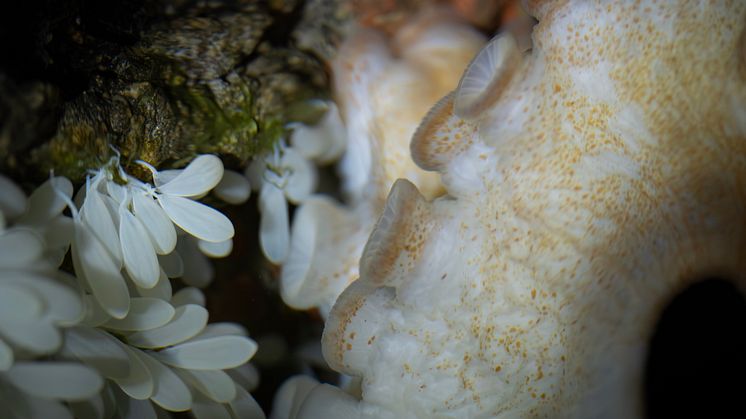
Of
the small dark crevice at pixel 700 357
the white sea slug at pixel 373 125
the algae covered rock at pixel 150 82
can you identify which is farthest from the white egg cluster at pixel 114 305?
the small dark crevice at pixel 700 357

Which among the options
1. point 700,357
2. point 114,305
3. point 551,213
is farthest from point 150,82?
point 700,357

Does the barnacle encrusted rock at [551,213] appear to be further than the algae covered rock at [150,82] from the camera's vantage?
Yes

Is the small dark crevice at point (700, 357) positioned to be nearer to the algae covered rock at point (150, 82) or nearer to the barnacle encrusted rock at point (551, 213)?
the barnacle encrusted rock at point (551, 213)

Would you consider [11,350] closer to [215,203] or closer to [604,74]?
[215,203]

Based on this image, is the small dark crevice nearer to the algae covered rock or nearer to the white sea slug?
the white sea slug

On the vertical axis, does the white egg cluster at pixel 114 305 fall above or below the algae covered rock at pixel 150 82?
below

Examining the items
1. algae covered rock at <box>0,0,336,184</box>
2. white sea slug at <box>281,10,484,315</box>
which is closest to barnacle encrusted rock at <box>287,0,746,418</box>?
white sea slug at <box>281,10,484,315</box>
